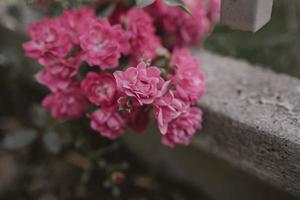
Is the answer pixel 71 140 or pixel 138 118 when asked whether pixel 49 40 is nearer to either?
pixel 138 118

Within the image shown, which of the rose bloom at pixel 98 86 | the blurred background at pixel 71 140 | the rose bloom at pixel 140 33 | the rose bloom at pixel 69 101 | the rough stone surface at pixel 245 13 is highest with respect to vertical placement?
the rough stone surface at pixel 245 13

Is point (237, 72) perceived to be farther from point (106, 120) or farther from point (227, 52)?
point (106, 120)

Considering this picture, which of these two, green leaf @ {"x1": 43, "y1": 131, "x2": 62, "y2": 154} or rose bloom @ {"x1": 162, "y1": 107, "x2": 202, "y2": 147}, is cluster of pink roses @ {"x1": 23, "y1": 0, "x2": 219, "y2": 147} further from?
green leaf @ {"x1": 43, "y1": 131, "x2": 62, "y2": 154}

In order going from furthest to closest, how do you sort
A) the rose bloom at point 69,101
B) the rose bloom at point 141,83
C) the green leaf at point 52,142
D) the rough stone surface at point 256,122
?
the green leaf at point 52,142 < the rose bloom at point 69,101 < the rough stone surface at point 256,122 < the rose bloom at point 141,83

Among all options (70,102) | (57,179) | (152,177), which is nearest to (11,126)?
(57,179)

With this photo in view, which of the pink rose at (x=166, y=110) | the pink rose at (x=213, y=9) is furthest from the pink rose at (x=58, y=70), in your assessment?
the pink rose at (x=213, y=9)

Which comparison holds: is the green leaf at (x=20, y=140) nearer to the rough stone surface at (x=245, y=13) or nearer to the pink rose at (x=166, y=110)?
the pink rose at (x=166, y=110)

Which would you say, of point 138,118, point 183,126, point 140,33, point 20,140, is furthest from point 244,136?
point 20,140
